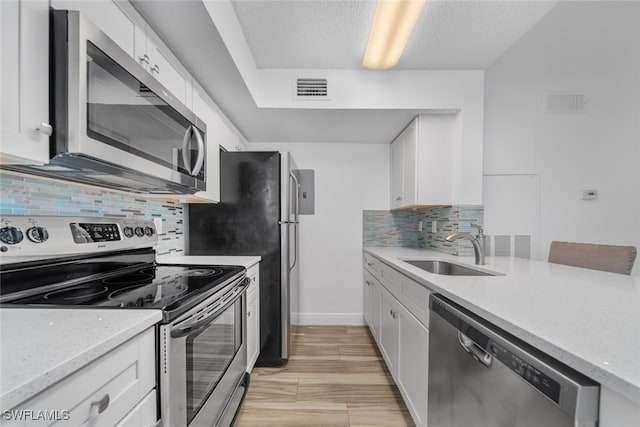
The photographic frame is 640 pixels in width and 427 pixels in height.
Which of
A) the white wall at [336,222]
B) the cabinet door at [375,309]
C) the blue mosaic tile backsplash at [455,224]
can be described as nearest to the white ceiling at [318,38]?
the white wall at [336,222]

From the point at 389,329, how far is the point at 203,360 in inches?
52.6

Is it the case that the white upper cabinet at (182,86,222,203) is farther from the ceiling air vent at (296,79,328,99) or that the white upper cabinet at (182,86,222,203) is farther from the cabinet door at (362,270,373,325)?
the cabinet door at (362,270,373,325)

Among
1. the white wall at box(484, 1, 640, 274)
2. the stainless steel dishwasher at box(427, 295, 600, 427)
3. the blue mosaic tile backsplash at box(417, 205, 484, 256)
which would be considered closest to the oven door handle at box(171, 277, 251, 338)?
the stainless steel dishwasher at box(427, 295, 600, 427)

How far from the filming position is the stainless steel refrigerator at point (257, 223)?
206 cm

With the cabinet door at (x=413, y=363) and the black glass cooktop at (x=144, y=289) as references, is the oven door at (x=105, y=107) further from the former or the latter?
the cabinet door at (x=413, y=363)

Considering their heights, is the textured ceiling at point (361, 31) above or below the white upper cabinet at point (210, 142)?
above

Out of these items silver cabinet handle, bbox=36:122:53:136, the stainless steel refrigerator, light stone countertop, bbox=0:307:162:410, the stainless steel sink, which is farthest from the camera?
the stainless steel refrigerator

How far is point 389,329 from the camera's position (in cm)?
→ 192

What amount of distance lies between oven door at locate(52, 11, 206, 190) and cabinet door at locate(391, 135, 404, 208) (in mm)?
2108

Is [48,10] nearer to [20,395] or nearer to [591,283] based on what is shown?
[20,395]

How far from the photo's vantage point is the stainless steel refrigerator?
2.06 m

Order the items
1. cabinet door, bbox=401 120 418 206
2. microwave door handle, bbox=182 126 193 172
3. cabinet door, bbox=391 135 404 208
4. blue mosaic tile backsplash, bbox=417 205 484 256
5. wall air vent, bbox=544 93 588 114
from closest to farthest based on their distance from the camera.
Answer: microwave door handle, bbox=182 126 193 172 < blue mosaic tile backsplash, bbox=417 205 484 256 < cabinet door, bbox=401 120 418 206 < wall air vent, bbox=544 93 588 114 < cabinet door, bbox=391 135 404 208

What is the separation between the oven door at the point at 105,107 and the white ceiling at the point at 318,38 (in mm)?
437

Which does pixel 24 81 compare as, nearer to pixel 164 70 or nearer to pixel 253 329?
pixel 164 70
